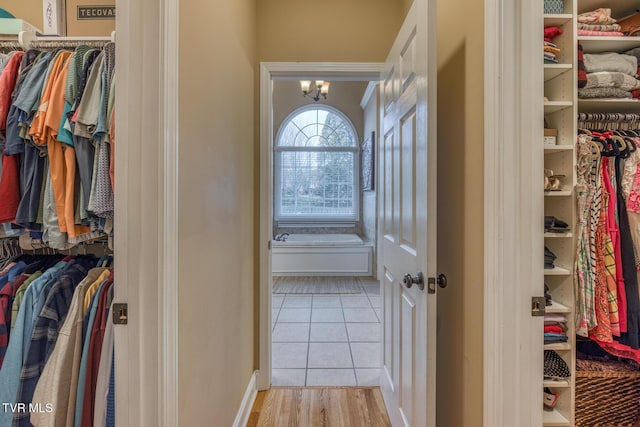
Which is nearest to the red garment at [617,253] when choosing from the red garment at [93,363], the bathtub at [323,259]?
the red garment at [93,363]

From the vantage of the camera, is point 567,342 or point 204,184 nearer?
point 204,184

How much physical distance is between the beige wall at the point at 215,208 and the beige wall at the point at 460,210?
984 millimetres

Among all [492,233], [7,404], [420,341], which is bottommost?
[7,404]

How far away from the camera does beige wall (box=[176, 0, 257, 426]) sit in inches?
40.0

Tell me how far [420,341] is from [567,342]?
0.78 meters

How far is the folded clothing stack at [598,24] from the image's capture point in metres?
1.56

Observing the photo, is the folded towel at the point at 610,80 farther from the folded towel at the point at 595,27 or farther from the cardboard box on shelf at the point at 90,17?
the cardboard box on shelf at the point at 90,17

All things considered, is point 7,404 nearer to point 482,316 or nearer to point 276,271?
point 482,316

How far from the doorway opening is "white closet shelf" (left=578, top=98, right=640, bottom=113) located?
1.18 m

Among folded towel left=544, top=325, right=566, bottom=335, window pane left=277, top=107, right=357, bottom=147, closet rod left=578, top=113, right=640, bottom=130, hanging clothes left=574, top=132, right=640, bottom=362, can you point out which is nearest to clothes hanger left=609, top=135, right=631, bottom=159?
hanging clothes left=574, top=132, right=640, bottom=362

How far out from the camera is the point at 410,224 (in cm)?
132

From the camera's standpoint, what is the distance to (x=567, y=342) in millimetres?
1380

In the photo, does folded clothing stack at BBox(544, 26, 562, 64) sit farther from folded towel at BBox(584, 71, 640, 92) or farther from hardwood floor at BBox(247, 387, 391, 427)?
hardwood floor at BBox(247, 387, 391, 427)

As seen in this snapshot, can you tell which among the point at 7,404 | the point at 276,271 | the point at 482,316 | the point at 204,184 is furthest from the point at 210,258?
the point at 276,271
